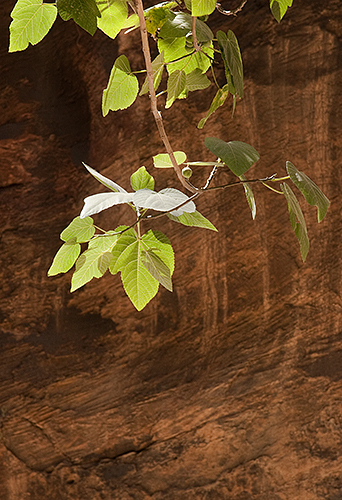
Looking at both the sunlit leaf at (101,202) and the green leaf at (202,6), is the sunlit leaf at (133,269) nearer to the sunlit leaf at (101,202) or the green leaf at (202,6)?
the sunlit leaf at (101,202)

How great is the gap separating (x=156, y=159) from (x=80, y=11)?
0.27 m

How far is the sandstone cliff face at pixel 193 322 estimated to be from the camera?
175 centimetres

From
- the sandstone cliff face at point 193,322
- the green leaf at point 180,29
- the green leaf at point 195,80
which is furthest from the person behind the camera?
the sandstone cliff face at point 193,322

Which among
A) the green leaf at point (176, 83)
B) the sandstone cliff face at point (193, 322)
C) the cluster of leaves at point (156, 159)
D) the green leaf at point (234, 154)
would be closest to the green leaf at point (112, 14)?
the cluster of leaves at point (156, 159)

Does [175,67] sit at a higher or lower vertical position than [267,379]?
higher

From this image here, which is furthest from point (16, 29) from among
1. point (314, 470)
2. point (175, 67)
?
point (314, 470)

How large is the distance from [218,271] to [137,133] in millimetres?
584

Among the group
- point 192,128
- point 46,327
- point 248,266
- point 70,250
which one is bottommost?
point 46,327

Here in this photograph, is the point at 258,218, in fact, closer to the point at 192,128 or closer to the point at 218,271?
the point at 218,271

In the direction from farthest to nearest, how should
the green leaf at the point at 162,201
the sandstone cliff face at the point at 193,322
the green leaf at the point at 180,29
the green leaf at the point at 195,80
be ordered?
the sandstone cliff face at the point at 193,322, the green leaf at the point at 195,80, the green leaf at the point at 180,29, the green leaf at the point at 162,201

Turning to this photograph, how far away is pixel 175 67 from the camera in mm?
745

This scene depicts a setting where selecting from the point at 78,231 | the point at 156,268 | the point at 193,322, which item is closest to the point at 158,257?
the point at 156,268

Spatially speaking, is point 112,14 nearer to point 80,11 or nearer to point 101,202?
point 80,11

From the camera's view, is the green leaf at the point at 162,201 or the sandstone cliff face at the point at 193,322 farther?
the sandstone cliff face at the point at 193,322
